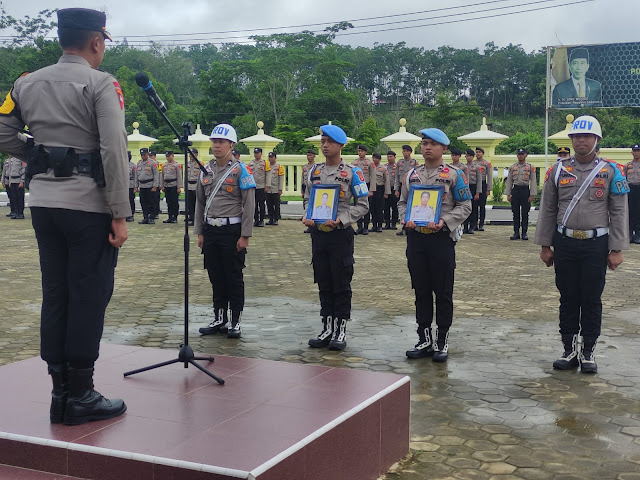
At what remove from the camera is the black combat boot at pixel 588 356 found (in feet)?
20.2

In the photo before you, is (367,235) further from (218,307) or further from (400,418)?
(400,418)

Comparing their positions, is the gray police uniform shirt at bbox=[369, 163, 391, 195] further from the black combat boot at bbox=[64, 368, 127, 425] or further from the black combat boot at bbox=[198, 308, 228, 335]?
the black combat boot at bbox=[64, 368, 127, 425]

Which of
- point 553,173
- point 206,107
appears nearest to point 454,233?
point 553,173

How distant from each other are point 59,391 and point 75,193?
0.98 m

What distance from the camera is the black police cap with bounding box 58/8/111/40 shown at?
3957 mm

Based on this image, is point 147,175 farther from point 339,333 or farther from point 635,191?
point 339,333

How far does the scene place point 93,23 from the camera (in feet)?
13.1

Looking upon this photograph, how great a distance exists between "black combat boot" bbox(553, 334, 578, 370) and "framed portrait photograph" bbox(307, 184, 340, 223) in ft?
6.87

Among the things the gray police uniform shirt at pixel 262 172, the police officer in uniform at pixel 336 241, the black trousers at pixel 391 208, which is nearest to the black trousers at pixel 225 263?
the police officer in uniform at pixel 336 241

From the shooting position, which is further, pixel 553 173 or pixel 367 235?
pixel 367 235

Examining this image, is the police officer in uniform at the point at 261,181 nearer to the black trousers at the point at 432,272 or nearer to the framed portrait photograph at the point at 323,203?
the framed portrait photograph at the point at 323,203

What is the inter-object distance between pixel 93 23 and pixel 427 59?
239 ft

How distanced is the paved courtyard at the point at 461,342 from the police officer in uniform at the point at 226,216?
0.55 meters

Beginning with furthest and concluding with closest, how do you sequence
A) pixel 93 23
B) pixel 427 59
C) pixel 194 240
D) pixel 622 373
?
pixel 427 59
pixel 194 240
pixel 622 373
pixel 93 23
